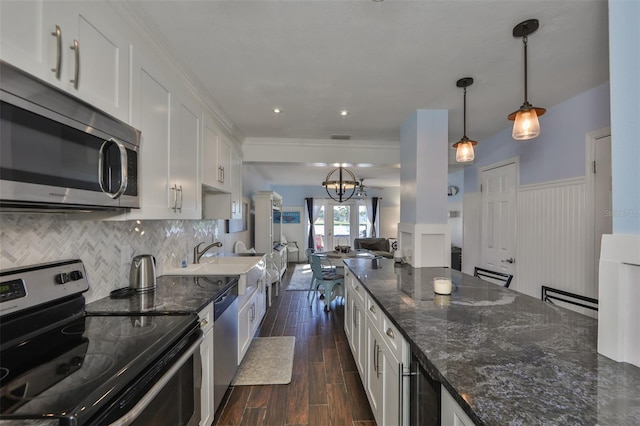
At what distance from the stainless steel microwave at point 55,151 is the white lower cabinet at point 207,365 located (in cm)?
79

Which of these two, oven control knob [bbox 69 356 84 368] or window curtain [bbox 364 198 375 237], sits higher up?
window curtain [bbox 364 198 375 237]

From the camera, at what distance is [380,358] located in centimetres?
163

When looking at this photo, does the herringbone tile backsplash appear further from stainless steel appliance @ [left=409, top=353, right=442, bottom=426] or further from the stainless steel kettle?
stainless steel appliance @ [left=409, top=353, right=442, bottom=426]

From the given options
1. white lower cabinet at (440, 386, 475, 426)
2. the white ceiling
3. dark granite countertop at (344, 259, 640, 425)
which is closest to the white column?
the white ceiling

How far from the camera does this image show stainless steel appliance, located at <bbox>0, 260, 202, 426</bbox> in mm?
726

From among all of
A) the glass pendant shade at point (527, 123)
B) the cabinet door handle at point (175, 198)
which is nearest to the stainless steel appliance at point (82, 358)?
the cabinet door handle at point (175, 198)

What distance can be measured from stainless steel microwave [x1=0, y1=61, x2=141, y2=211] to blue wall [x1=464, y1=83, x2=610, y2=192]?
3.47 meters

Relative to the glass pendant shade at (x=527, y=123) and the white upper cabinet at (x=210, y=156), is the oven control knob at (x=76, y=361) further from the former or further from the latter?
the glass pendant shade at (x=527, y=123)

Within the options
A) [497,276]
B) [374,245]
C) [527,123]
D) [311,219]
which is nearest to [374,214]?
[374,245]

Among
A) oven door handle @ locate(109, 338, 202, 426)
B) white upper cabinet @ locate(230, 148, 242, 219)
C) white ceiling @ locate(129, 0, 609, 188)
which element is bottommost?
oven door handle @ locate(109, 338, 202, 426)

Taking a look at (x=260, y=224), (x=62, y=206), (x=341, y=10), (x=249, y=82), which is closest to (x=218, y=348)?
(x=62, y=206)

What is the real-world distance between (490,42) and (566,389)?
1.85 metres

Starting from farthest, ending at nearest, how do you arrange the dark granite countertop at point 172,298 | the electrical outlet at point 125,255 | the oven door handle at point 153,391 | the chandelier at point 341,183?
1. the chandelier at point 341,183
2. the electrical outlet at point 125,255
3. the dark granite countertop at point 172,298
4. the oven door handle at point 153,391

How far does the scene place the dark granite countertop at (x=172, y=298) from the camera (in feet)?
4.61
